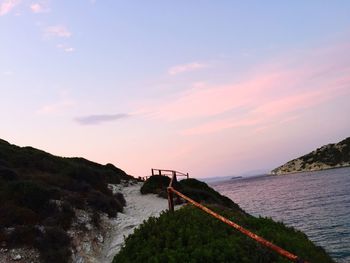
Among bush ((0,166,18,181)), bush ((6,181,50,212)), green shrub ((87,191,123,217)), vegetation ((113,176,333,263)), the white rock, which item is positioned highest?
bush ((0,166,18,181))

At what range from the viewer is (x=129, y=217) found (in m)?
21.7

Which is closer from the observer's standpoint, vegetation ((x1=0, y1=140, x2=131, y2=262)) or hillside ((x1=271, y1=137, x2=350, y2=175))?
vegetation ((x1=0, y1=140, x2=131, y2=262))

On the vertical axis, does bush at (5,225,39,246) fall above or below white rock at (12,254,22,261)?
above

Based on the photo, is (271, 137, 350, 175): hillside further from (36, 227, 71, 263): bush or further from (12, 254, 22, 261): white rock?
(12, 254, 22, 261): white rock

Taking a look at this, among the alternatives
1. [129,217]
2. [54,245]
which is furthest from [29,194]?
[129,217]

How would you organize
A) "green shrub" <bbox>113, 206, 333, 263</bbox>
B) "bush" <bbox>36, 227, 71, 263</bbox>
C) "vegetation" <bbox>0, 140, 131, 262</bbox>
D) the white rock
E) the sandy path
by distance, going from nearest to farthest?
"green shrub" <bbox>113, 206, 333, 263</bbox>, the white rock, "bush" <bbox>36, 227, 71, 263</bbox>, "vegetation" <bbox>0, 140, 131, 262</bbox>, the sandy path

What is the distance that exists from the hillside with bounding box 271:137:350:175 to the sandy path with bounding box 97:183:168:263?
14232 cm

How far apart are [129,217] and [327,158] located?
545ft

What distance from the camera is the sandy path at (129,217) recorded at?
16531mm

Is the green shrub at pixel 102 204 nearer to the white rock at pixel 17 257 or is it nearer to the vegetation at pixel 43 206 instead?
the vegetation at pixel 43 206

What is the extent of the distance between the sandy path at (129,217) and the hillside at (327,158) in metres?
142

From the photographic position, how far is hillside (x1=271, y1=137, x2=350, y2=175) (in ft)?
533

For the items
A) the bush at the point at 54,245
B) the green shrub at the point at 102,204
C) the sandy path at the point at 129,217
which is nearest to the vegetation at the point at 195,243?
the sandy path at the point at 129,217

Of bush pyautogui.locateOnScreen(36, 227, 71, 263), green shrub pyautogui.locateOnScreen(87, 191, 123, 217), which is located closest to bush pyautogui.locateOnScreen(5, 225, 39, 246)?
bush pyautogui.locateOnScreen(36, 227, 71, 263)
